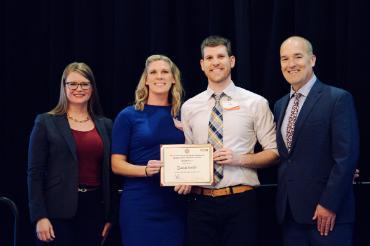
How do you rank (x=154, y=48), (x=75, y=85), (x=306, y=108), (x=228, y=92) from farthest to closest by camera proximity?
(x=154, y=48) < (x=75, y=85) < (x=228, y=92) < (x=306, y=108)

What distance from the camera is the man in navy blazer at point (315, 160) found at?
2.57m

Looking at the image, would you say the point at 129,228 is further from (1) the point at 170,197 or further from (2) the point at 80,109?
(2) the point at 80,109

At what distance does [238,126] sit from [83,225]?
1.06 m

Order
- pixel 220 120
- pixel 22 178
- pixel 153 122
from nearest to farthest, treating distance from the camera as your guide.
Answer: pixel 220 120, pixel 153 122, pixel 22 178

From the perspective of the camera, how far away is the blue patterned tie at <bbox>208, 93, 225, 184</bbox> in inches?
112

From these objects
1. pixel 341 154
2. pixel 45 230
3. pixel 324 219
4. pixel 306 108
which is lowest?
pixel 45 230

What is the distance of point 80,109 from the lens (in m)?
3.26

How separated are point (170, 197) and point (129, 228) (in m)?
0.29

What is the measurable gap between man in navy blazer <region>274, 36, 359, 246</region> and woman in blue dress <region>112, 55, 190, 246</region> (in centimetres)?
64

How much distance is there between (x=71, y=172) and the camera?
303 centimetres

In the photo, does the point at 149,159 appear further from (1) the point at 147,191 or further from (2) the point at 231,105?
(2) the point at 231,105

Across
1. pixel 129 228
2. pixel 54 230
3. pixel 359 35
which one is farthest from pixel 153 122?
pixel 359 35

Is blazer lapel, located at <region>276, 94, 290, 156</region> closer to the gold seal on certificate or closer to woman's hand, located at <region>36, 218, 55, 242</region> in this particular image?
the gold seal on certificate

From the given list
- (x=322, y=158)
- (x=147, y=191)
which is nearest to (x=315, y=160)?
(x=322, y=158)
